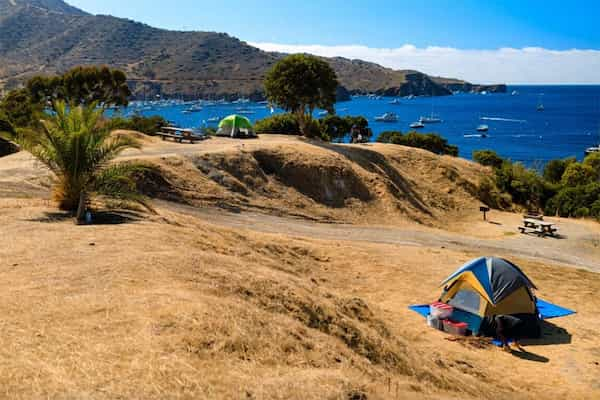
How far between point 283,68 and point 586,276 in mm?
27875

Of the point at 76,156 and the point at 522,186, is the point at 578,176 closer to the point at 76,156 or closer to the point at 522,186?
the point at 522,186

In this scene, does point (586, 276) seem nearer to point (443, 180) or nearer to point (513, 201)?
point (443, 180)

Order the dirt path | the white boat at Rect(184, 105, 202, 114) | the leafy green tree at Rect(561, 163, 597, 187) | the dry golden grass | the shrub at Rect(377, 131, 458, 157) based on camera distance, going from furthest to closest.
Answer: the white boat at Rect(184, 105, 202, 114) < the shrub at Rect(377, 131, 458, 157) < the leafy green tree at Rect(561, 163, 597, 187) < the dirt path < the dry golden grass

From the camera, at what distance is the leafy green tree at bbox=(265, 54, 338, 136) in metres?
40.9

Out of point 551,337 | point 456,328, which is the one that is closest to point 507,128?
point 551,337

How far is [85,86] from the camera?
53.1m

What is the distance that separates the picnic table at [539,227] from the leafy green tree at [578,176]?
24.0 meters

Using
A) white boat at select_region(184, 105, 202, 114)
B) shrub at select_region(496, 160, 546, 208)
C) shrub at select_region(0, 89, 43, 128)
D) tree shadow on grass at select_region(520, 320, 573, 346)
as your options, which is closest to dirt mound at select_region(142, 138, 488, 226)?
shrub at select_region(496, 160, 546, 208)

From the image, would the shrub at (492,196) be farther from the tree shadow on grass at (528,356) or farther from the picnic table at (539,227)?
the tree shadow on grass at (528,356)

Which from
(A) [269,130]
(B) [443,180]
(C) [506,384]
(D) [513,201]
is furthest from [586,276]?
(A) [269,130]

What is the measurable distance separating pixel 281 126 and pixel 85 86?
20241mm

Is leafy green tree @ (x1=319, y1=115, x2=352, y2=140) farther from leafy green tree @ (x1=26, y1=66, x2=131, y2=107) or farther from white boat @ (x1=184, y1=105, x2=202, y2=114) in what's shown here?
white boat @ (x1=184, y1=105, x2=202, y2=114)

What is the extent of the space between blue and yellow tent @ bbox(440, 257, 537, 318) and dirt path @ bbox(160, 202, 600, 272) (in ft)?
26.7

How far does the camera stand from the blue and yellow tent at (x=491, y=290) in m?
15.1
